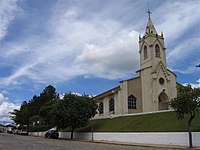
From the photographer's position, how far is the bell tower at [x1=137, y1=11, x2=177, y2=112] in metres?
51.2

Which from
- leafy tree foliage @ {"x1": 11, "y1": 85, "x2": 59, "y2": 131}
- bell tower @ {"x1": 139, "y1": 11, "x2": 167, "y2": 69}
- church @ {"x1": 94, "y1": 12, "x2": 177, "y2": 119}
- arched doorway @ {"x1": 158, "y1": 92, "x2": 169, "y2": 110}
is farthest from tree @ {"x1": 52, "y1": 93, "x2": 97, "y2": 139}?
leafy tree foliage @ {"x1": 11, "y1": 85, "x2": 59, "y2": 131}

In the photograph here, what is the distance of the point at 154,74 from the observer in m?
52.1

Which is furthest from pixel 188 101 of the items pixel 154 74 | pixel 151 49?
pixel 151 49

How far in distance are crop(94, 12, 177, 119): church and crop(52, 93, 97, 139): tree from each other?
362 inches

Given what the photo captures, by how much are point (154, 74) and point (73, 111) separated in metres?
20.0

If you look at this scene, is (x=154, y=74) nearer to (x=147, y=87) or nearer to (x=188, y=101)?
(x=147, y=87)

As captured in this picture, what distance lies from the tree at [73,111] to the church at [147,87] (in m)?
9.18

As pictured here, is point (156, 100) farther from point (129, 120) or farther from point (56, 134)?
point (56, 134)

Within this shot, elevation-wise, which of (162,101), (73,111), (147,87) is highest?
(147,87)

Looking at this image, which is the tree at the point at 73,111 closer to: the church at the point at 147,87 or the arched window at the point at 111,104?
the church at the point at 147,87

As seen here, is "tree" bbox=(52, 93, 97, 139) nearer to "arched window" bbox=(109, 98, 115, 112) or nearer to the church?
the church

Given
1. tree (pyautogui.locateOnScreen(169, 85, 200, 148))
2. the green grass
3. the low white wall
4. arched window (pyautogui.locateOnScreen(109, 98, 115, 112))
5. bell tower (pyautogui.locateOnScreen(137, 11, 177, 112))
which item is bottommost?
the low white wall

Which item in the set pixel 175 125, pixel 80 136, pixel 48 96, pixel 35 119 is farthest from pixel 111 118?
pixel 48 96

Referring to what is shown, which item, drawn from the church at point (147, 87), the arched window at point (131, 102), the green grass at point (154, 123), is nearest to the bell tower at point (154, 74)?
the church at point (147, 87)
